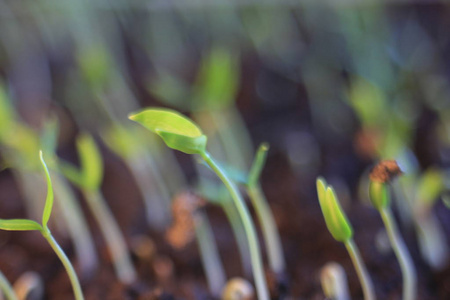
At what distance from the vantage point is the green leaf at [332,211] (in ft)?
1.25

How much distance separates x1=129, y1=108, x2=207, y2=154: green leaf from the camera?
0.36 m

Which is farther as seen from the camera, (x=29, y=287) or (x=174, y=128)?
(x=29, y=287)

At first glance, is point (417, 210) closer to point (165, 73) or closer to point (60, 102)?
point (165, 73)

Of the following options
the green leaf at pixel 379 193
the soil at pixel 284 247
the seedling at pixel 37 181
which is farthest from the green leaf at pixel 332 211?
the seedling at pixel 37 181

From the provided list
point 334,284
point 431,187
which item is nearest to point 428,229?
point 431,187

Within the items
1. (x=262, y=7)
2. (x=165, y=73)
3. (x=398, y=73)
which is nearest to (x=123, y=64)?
(x=165, y=73)

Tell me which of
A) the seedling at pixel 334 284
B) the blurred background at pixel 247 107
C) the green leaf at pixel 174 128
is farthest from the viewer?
the blurred background at pixel 247 107

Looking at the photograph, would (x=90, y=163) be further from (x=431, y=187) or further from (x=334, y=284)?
(x=431, y=187)

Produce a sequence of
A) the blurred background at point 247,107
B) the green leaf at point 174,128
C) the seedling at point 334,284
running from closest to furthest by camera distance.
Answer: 1. the green leaf at point 174,128
2. the seedling at point 334,284
3. the blurred background at point 247,107

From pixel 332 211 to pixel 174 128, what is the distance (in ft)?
0.51

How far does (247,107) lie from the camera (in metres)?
1.01

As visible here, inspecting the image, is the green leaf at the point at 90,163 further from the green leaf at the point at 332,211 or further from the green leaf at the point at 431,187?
the green leaf at the point at 431,187

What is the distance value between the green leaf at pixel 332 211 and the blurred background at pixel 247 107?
138 mm

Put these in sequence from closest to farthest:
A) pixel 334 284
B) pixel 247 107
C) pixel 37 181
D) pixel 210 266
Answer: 1. pixel 334 284
2. pixel 210 266
3. pixel 37 181
4. pixel 247 107
